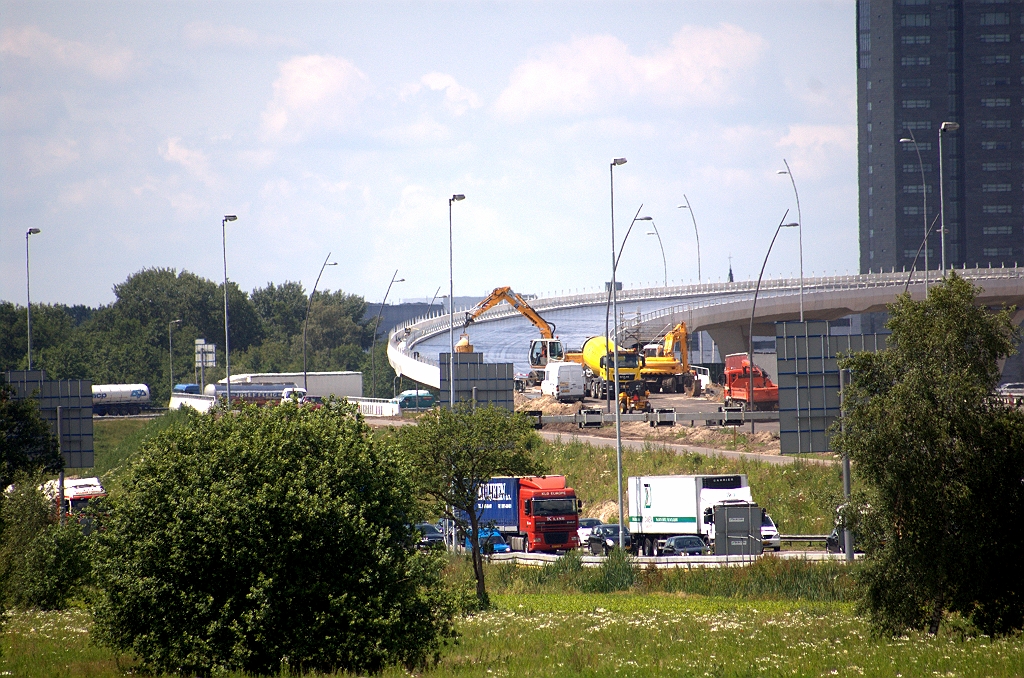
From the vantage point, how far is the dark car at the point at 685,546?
112 feet

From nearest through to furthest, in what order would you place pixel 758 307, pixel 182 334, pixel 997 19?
pixel 758 307, pixel 182 334, pixel 997 19

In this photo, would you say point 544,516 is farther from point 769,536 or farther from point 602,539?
point 769,536

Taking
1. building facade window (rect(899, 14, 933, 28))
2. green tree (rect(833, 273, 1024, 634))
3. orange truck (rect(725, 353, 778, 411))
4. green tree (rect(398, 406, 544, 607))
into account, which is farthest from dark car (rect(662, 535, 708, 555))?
building facade window (rect(899, 14, 933, 28))

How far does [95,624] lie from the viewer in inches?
645

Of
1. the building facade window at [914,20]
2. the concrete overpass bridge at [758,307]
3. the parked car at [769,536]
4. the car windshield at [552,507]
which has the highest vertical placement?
the building facade window at [914,20]

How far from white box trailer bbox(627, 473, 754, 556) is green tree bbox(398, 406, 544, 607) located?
9.89 metres

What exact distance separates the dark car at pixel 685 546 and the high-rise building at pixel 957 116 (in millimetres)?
139116

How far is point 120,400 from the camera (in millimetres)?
99500

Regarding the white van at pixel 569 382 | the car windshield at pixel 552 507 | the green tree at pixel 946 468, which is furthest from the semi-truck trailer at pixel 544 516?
the white van at pixel 569 382

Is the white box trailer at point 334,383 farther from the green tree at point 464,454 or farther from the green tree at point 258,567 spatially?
the green tree at point 258,567

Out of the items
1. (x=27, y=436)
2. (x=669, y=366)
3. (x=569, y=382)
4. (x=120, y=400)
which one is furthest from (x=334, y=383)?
(x=27, y=436)

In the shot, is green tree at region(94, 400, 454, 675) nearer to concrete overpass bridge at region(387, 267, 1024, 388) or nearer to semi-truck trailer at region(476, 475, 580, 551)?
semi-truck trailer at region(476, 475, 580, 551)

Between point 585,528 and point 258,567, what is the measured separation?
1009 inches

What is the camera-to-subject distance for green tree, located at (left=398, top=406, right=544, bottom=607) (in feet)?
93.8
